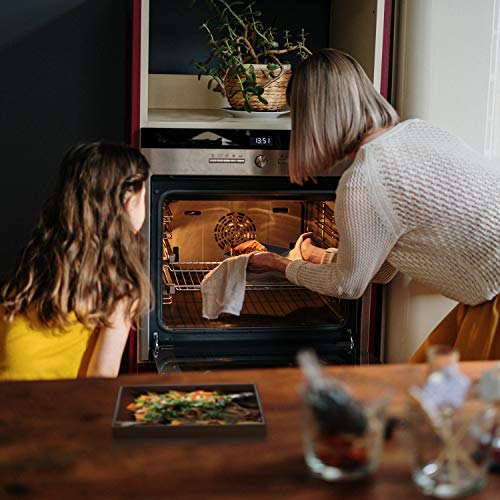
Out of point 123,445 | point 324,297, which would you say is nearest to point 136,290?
point 123,445

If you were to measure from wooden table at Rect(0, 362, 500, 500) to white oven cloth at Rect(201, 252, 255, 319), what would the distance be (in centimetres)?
118

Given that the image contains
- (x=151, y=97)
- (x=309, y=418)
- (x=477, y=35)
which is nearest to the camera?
(x=309, y=418)

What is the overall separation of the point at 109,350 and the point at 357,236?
67cm

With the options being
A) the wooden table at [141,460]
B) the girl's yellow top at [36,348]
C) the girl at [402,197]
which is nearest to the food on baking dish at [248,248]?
the girl at [402,197]

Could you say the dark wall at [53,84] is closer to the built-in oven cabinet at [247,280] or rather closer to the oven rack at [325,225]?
the built-in oven cabinet at [247,280]

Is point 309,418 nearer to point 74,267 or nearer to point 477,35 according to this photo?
point 74,267

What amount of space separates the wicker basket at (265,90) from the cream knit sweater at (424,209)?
0.62m

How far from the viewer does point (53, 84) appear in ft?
10.2

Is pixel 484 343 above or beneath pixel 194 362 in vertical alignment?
above

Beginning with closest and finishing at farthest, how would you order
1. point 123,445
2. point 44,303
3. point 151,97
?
point 123,445
point 44,303
point 151,97

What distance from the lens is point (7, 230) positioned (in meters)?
3.19

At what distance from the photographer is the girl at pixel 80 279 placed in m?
1.76

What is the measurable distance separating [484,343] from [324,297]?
851 mm

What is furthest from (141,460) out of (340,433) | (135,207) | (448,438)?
(135,207)
